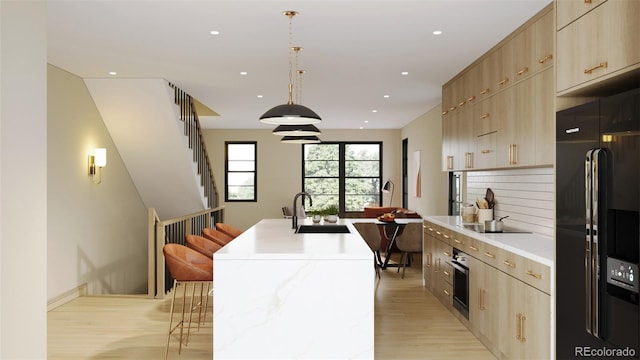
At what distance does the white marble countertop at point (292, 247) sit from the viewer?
3.45 m

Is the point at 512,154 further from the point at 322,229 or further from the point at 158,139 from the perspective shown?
the point at 158,139

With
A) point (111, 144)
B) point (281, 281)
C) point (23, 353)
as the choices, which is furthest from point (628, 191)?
point (111, 144)

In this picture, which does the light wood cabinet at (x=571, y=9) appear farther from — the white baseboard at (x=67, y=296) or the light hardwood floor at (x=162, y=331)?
the white baseboard at (x=67, y=296)

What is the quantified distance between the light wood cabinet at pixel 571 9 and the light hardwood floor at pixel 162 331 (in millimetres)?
2638

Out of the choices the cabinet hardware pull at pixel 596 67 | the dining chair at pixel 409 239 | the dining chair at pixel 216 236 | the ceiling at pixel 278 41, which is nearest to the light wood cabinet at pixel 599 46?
the cabinet hardware pull at pixel 596 67

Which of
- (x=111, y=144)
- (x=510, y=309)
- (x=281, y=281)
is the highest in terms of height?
(x=111, y=144)

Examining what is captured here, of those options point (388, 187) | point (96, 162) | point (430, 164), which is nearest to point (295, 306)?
point (96, 162)

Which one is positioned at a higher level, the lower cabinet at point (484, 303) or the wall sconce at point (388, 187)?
the wall sconce at point (388, 187)

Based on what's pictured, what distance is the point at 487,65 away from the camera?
5199 millimetres

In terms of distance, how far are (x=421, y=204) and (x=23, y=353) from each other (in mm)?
8566

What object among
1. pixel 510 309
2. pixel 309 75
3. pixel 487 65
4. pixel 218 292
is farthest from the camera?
pixel 309 75

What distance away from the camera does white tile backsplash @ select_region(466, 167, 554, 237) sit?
443cm

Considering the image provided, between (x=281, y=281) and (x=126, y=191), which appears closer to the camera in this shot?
(x=281, y=281)

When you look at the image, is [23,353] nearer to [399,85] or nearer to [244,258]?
[244,258]
